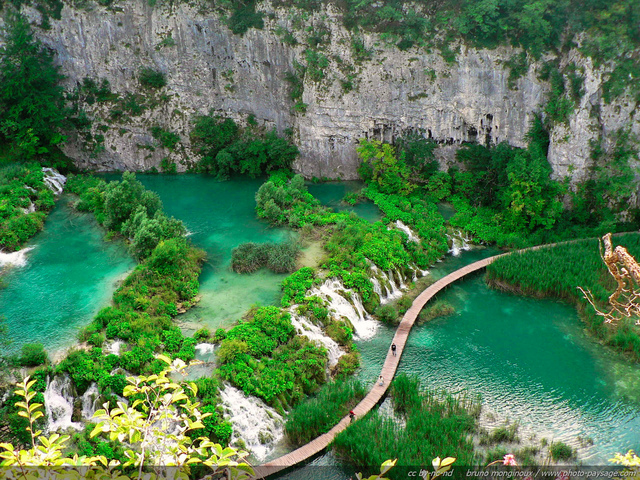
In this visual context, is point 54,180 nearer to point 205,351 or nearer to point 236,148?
point 236,148

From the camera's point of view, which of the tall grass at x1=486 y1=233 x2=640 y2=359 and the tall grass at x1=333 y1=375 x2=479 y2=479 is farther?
the tall grass at x1=486 y1=233 x2=640 y2=359

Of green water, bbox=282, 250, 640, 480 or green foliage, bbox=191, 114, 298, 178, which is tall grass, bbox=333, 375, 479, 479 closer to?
green water, bbox=282, 250, 640, 480

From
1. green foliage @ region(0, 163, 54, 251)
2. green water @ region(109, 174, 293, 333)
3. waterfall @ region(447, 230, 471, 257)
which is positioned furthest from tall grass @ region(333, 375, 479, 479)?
green foliage @ region(0, 163, 54, 251)

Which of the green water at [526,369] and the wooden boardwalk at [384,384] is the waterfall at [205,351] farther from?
the green water at [526,369]

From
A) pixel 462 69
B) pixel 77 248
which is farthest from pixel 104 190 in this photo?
pixel 462 69

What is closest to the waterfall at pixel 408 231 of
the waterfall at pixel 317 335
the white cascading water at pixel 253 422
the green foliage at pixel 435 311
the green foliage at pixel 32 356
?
the green foliage at pixel 435 311

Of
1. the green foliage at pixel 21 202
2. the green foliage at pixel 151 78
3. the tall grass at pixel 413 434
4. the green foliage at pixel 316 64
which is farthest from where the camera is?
the green foliage at pixel 151 78

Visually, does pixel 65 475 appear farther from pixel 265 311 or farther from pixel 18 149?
pixel 18 149
